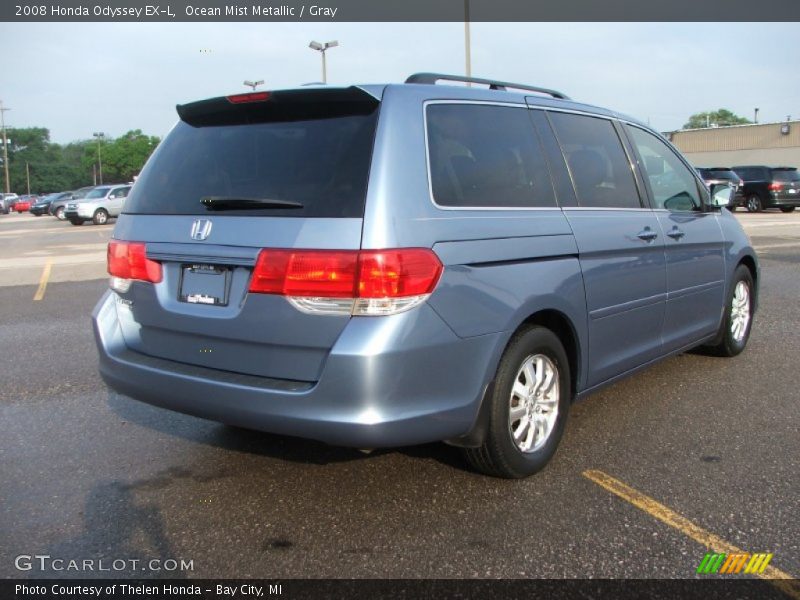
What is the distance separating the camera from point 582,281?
3633mm

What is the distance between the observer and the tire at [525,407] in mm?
3219

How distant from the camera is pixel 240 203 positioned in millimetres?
3053

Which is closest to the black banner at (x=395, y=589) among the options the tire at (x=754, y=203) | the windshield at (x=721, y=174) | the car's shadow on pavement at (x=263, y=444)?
the car's shadow on pavement at (x=263, y=444)

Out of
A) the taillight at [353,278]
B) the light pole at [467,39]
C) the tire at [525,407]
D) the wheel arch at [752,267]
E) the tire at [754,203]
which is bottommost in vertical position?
the tire at [525,407]

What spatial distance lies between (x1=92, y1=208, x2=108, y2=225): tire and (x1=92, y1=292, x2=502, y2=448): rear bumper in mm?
30037

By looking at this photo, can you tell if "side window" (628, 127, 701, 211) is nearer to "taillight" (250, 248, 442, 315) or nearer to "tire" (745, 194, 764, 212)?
"taillight" (250, 248, 442, 315)

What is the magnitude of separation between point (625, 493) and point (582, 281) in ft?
3.40

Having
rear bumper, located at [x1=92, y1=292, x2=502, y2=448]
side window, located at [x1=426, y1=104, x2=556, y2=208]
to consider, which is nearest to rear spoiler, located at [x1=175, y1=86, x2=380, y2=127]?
side window, located at [x1=426, y1=104, x2=556, y2=208]

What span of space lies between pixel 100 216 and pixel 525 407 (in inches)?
1207

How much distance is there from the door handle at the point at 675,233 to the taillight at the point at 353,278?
88.6 inches

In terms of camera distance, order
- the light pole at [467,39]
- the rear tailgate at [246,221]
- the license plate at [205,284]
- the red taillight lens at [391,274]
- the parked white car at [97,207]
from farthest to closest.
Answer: the parked white car at [97,207], the light pole at [467,39], the license plate at [205,284], the rear tailgate at [246,221], the red taillight lens at [391,274]

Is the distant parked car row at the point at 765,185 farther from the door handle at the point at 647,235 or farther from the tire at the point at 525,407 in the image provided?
the tire at the point at 525,407

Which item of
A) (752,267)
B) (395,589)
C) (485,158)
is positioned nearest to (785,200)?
(752,267)

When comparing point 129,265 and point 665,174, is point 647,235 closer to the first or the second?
point 665,174
